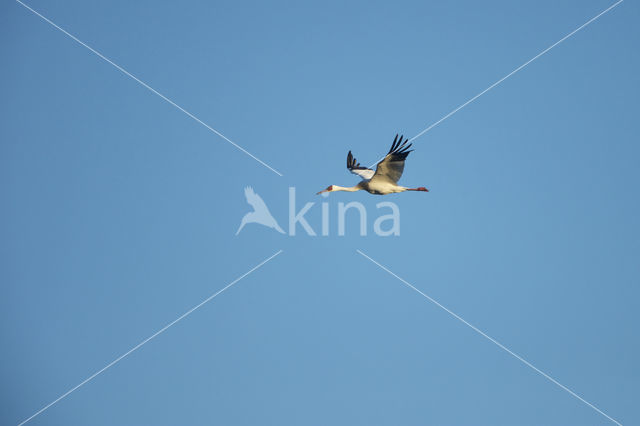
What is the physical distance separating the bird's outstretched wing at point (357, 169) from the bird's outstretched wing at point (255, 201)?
6643mm

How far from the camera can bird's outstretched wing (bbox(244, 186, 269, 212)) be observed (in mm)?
36781

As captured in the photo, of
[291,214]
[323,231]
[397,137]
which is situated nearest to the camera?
[397,137]

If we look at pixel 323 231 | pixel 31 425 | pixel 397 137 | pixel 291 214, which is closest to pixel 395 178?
pixel 397 137

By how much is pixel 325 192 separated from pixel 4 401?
106m

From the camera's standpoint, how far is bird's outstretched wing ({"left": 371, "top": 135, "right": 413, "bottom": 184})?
28.1 m

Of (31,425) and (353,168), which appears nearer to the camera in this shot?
(353,168)

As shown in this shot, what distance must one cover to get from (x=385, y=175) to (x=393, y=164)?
624 millimetres

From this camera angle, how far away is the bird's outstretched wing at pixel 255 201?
36.8 meters

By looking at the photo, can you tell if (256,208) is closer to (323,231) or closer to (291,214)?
(291,214)

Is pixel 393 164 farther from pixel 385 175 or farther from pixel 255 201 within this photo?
pixel 255 201

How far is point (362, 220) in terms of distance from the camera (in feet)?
106

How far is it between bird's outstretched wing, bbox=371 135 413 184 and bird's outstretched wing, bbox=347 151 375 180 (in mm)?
1240

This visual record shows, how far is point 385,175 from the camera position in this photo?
1137 inches

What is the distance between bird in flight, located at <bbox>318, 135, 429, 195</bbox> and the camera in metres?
28.2
